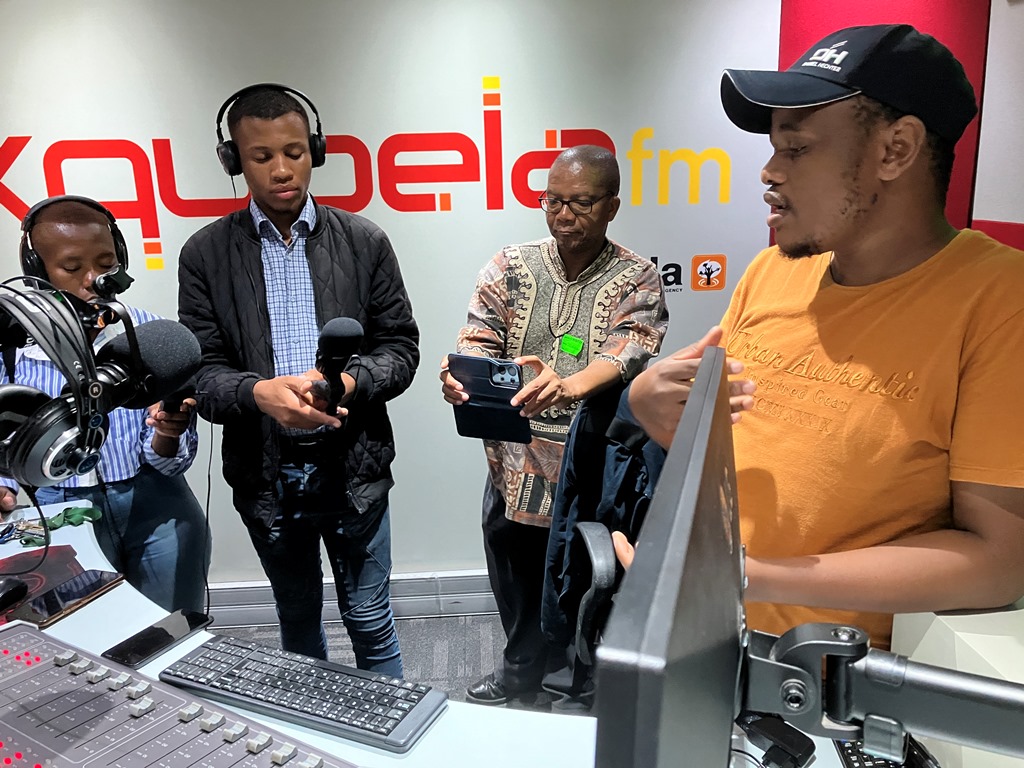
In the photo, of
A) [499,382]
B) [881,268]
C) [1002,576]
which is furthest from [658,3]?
[1002,576]

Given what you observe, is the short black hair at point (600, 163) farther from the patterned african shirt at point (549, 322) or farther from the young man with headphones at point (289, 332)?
the young man with headphones at point (289, 332)

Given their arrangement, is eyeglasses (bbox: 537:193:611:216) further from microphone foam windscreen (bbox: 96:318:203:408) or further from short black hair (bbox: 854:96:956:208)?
microphone foam windscreen (bbox: 96:318:203:408)

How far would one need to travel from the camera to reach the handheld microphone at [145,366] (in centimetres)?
115

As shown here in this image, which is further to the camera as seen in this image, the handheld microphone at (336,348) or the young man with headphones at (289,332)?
the young man with headphones at (289,332)

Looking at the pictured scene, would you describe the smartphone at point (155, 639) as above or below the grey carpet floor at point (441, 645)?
above

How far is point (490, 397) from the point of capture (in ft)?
6.93

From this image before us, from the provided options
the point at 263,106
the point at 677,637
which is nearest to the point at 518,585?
the point at 263,106

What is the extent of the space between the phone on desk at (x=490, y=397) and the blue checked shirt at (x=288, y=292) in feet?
1.51

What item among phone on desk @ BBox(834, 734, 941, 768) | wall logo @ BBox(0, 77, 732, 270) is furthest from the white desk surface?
wall logo @ BBox(0, 77, 732, 270)

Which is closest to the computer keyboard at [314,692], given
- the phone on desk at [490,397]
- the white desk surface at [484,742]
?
the white desk surface at [484,742]

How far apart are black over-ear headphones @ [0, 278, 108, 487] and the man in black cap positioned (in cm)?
88

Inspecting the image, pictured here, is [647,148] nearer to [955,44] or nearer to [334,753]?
[955,44]

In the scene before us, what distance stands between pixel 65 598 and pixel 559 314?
1497 millimetres

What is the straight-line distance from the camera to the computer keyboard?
3.66 ft
